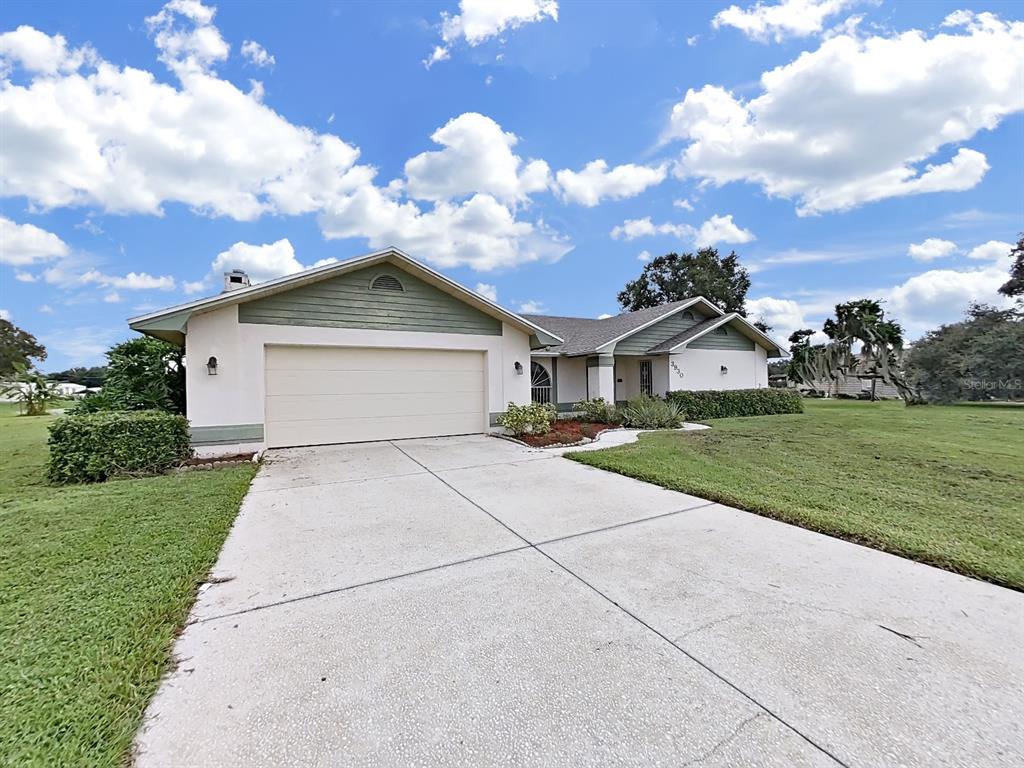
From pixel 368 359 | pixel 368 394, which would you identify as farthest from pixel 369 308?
pixel 368 394

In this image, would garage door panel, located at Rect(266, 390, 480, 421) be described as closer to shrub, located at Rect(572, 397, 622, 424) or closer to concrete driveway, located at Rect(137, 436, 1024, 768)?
shrub, located at Rect(572, 397, 622, 424)

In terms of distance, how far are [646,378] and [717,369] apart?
2673mm

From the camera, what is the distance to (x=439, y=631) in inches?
103

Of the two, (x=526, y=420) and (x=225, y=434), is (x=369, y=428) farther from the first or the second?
(x=526, y=420)

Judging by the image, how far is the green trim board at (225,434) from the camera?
823 cm

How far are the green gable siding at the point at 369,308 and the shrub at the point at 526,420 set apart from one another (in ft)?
6.88

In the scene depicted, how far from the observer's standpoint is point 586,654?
2383 millimetres

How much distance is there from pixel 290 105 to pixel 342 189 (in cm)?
330

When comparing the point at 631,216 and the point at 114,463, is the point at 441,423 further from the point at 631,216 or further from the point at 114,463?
the point at 631,216

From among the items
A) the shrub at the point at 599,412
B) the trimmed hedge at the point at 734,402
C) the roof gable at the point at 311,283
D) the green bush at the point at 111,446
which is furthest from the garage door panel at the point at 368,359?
the trimmed hedge at the point at 734,402

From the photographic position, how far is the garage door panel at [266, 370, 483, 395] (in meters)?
9.15

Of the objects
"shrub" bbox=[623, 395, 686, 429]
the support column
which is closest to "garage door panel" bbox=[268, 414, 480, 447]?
"shrub" bbox=[623, 395, 686, 429]

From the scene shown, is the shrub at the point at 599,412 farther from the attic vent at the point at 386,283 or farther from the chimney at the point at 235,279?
the chimney at the point at 235,279

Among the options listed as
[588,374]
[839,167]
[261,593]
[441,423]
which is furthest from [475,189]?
[261,593]
